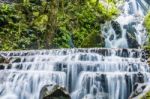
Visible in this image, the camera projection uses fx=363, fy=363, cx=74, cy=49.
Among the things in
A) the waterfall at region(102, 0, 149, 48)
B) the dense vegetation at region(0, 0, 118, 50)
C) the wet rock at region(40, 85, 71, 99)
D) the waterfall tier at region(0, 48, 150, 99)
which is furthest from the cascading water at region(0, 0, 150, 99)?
the waterfall at region(102, 0, 149, 48)

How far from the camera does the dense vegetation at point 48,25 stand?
690 inches

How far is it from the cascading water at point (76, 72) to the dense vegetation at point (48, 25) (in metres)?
3.39

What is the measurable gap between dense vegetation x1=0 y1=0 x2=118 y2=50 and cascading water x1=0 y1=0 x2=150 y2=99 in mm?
3388

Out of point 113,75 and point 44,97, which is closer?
point 44,97

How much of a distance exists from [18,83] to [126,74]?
3398 millimetres

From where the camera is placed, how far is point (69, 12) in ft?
68.1

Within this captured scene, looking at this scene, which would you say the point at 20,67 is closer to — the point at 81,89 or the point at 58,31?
the point at 81,89

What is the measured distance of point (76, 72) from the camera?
1199cm

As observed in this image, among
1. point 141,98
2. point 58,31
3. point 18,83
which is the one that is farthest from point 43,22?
point 141,98

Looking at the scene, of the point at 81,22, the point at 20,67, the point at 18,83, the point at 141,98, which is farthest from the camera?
the point at 81,22

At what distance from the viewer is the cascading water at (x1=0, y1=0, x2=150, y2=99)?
1124 centimetres

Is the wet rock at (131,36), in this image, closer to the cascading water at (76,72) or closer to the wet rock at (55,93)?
the cascading water at (76,72)

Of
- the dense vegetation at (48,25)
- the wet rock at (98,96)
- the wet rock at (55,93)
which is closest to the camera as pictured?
the wet rock at (55,93)

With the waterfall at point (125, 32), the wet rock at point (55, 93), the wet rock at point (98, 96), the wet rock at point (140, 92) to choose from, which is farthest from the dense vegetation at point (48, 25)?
the wet rock at point (140, 92)
